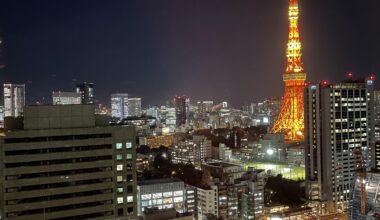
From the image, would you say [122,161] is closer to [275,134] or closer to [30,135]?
[30,135]

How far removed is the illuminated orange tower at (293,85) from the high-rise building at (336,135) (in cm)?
410

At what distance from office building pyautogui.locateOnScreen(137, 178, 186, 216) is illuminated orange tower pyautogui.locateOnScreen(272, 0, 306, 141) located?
7410 millimetres

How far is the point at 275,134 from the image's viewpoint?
1552 centimetres

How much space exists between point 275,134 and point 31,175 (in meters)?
11.3

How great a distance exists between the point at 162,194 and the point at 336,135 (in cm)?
438

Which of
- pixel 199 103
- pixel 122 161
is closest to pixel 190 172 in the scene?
pixel 122 161

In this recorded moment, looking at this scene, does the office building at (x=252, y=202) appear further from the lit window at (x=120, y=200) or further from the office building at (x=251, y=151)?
the office building at (x=251, y=151)

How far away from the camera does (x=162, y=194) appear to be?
941 cm

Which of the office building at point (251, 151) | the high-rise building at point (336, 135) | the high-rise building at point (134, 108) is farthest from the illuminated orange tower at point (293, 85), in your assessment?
the high-rise building at point (134, 108)

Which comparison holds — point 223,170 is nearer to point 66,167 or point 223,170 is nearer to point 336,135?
point 336,135

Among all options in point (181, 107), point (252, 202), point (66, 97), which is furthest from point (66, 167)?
point (181, 107)

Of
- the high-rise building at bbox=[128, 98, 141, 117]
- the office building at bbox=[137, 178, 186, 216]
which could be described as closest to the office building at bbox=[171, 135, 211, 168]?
the office building at bbox=[137, 178, 186, 216]

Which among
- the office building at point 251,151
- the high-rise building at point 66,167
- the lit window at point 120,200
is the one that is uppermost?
the high-rise building at point 66,167

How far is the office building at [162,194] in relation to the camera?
364 inches
